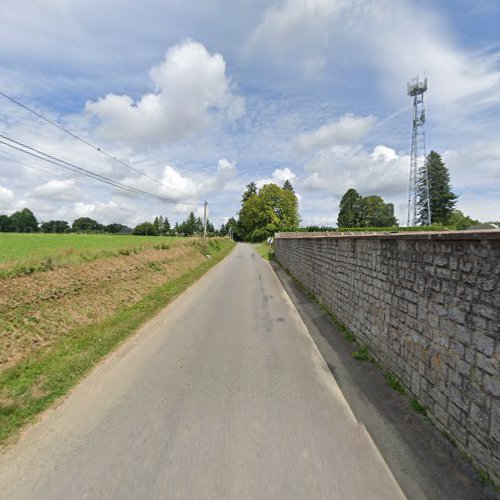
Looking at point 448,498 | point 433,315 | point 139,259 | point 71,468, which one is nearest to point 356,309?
point 433,315

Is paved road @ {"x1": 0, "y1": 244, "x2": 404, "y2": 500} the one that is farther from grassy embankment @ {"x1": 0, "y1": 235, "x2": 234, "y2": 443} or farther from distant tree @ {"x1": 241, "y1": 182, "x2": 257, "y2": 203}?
distant tree @ {"x1": 241, "y1": 182, "x2": 257, "y2": 203}

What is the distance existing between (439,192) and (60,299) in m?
77.6

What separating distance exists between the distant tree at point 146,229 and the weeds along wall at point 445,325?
11954 centimetres

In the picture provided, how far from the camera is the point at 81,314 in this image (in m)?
8.21

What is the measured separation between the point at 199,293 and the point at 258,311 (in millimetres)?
3826

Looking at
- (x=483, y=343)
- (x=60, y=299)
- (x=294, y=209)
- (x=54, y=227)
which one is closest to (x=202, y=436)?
(x=483, y=343)

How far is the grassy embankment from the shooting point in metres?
4.42

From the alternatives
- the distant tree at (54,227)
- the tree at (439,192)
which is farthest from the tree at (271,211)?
the distant tree at (54,227)

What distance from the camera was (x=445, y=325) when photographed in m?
3.49

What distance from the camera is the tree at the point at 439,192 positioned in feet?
218

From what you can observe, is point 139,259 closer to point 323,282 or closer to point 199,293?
point 199,293

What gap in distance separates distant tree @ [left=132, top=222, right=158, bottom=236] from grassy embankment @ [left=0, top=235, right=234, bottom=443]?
110 metres

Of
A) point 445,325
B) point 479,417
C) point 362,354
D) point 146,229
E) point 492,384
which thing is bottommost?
point 362,354

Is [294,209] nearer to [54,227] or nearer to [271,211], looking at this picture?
[271,211]
